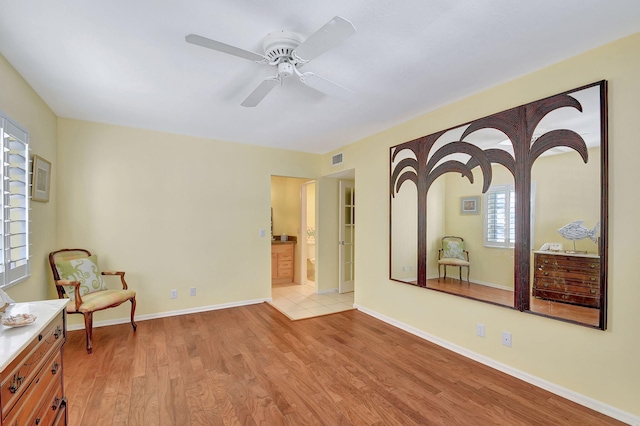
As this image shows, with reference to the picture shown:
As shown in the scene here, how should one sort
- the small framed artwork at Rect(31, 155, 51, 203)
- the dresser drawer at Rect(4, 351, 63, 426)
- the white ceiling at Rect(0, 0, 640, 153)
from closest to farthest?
the dresser drawer at Rect(4, 351, 63, 426), the white ceiling at Rect(0, 0, 640, 153), the small framed artwork at Rect(31, 155, 51, 203)

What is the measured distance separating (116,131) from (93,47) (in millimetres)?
1971

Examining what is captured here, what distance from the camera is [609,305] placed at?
1.95 m

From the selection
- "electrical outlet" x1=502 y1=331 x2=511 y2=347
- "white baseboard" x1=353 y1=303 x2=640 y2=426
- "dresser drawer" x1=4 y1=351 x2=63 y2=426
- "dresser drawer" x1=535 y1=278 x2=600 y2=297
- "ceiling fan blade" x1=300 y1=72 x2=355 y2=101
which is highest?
"ceiling fan blade" x1=300 y1=72 x2=355 y2=101

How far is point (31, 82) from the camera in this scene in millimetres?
2514

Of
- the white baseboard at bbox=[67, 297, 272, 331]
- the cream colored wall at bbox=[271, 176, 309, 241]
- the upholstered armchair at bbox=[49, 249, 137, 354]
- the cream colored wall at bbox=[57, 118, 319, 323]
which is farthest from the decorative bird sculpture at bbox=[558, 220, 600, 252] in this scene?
the cream colored wall at bbox=[271, 176, 309, 241]

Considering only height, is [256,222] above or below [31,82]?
below

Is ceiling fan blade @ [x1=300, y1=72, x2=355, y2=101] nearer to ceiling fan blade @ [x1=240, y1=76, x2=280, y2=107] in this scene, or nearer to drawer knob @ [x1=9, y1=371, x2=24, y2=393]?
ceiling fan blade @ [x1=240, y1=76, x2=280, y2=107]

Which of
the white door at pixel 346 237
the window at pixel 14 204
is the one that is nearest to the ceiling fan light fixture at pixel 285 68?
the window at pixel 14 204

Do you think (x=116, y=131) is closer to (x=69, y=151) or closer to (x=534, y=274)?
(x=69, y=151)

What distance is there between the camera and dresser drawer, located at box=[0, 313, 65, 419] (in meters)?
1.06

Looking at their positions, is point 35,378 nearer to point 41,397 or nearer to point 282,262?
point 41,397

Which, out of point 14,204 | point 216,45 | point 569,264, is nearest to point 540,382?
point 569,264

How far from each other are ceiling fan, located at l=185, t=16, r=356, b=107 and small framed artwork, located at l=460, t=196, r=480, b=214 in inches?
61.8

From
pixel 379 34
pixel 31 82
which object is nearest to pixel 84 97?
pixel 31 82
